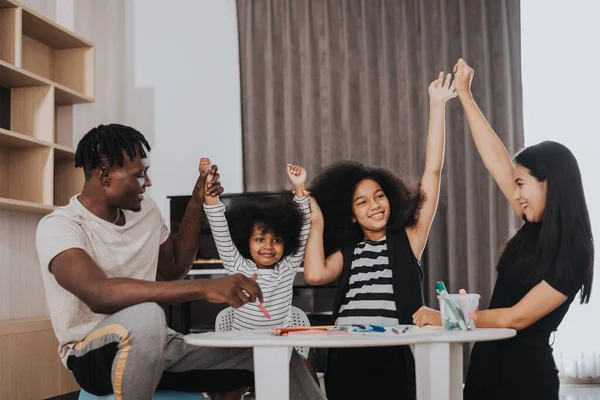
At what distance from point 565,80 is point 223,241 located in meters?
2.86

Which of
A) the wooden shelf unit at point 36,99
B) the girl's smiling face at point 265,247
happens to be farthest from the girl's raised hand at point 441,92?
the wooden shelf unit at point 36,99

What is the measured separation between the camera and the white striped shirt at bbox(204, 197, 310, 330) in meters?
2.57

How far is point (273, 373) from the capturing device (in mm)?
1577

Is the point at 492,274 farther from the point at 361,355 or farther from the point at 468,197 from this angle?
the point at 361,355

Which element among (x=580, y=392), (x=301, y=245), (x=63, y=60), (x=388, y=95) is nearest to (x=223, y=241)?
(x=301, y=245)

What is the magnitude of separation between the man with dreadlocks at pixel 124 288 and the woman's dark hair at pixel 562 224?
0.71 metres

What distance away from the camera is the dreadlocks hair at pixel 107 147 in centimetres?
200

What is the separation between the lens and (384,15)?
470 cm

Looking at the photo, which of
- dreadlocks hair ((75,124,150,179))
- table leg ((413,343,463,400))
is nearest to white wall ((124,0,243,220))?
dreadlocks hair ((75,124,150,179))

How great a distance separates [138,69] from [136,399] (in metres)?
3.65

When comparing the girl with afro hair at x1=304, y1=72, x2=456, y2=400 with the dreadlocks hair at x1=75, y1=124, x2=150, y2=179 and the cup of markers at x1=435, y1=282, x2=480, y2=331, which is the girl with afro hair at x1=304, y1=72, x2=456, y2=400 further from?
the dreadlocks hair at x1=75, y1=124, x2=150, y2=179

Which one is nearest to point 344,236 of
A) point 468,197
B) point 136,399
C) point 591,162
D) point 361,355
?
point 361,355

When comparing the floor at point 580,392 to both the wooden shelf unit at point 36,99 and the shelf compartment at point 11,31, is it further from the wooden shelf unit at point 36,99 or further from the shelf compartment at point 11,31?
the shelf compartment at point 11,31

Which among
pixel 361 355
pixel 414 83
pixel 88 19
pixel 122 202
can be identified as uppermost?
pixel 88 19
